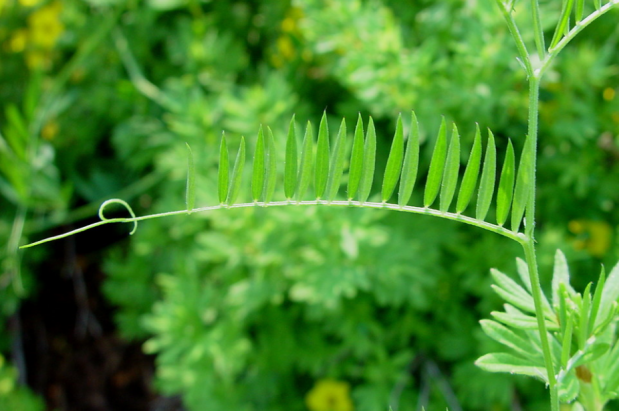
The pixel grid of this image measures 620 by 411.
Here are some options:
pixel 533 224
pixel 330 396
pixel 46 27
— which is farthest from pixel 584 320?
pixel 46 27

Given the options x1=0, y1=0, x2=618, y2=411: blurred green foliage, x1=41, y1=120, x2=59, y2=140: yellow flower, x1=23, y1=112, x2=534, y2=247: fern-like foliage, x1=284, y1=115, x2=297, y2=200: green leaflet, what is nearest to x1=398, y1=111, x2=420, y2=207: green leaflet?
x1=23, y1=112, x2=534, y2=247: fern-like foliage

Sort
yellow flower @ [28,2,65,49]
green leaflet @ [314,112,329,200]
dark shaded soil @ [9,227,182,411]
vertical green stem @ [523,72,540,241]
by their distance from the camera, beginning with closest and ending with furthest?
vertical green stem @ [523,72,540,241]
green leaflet @ [314,112,329,200]
yellow flower @ [28,2,65,49]
dark shaded soil @ [9,227,182,411]

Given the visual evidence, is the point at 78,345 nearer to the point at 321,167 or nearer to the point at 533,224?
the point at 321,167

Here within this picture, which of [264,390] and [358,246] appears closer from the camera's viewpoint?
[358,246]

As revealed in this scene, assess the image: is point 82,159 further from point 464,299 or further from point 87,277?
point 464,299

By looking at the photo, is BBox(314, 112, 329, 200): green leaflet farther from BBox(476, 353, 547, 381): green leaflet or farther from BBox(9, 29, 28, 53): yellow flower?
BBox(9, 29, 28, 53): yellow flower

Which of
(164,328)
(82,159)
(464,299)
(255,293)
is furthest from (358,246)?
(82,159)
